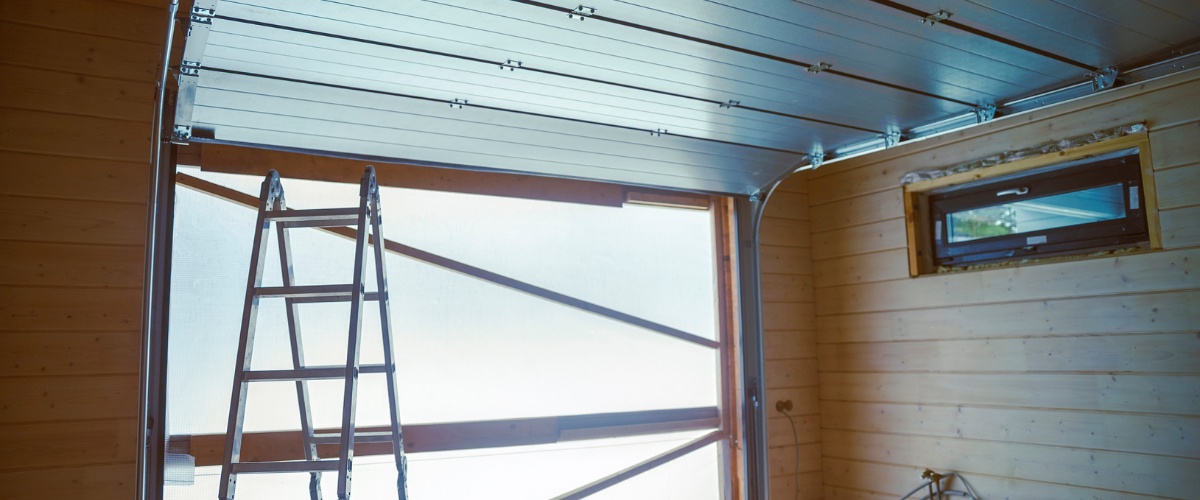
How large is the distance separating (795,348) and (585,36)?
342 centimetres

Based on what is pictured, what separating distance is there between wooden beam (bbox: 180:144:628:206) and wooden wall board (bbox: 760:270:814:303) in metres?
1.21

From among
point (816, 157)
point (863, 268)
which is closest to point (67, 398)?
point (816, 157)

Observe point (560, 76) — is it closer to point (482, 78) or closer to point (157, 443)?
point (482, 78)

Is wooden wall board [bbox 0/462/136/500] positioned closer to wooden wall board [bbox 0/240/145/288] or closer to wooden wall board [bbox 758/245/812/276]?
wooden wall board [bbox 0/240/145/288]

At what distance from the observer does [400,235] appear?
380 centimetres

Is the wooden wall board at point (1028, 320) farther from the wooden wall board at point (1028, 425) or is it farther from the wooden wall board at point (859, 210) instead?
the wooden wall board at point (859, 210)

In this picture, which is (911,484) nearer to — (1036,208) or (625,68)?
(1036,208)

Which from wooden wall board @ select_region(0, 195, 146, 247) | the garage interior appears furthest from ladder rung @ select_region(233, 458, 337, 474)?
wooden wall board @ select_region(0, 195, 146, 247)

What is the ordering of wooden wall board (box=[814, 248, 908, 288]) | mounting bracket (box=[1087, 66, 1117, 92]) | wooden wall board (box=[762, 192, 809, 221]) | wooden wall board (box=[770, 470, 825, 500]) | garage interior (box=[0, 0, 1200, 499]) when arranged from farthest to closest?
wooden wall board (box=[762, 192, 809, 221])
wooden wall board (box=[770, 470, 825, 500])
wooden wall board (box=[814, 248, 908, 288])
mounting bracket (box=[1087, 66, 1117, 92])
garage interior (box=[0, 0, 1200, 499])

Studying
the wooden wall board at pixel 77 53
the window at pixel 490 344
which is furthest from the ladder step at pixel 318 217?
the wooden wall board at pixel 77 53

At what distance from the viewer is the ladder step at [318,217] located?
8.74ft

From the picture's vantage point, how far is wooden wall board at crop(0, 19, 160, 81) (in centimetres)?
301

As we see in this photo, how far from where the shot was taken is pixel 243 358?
256cm

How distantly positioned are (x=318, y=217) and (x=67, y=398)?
128 centimetres
